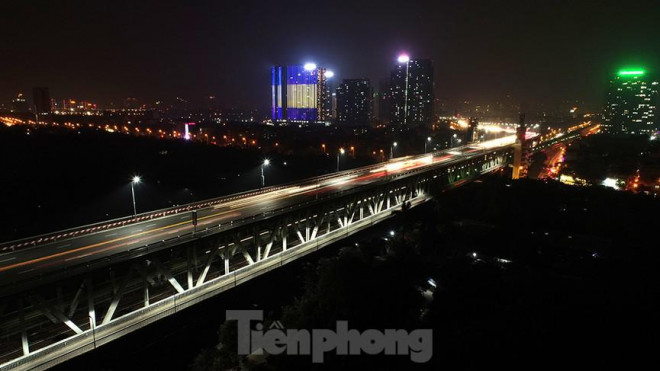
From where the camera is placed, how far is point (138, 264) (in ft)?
53.2

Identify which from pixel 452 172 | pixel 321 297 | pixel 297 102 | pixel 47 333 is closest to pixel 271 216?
pixel 321 297

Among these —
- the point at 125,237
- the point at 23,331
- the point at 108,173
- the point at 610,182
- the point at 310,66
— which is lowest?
the point at 610,182

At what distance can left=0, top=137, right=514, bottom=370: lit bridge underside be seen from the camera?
13.7 metres

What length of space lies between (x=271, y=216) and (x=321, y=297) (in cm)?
556

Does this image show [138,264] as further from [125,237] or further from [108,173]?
[108,173]

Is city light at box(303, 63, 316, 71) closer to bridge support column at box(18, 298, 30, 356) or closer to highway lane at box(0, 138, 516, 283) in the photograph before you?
highway lane at box(0, 138, 516, 283)

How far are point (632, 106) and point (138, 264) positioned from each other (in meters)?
234

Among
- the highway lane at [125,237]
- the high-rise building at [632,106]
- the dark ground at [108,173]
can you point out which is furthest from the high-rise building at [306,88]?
the highway lane at [125,237]

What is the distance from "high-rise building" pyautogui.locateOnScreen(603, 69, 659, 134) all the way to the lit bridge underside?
201 metres

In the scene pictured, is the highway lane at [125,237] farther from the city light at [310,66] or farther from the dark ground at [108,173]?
the city light at [310,66]

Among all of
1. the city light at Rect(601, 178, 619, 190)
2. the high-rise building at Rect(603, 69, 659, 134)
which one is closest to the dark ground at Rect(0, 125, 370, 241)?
the city light at Rect(601, 178, 619, 190)

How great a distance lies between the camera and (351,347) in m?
15.4

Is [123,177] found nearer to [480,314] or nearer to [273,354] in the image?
[273,354]

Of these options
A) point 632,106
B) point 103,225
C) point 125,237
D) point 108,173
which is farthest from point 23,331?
point 632,106
